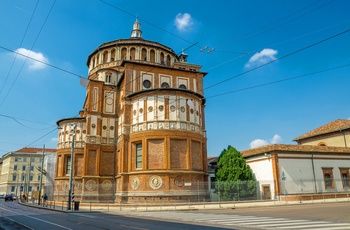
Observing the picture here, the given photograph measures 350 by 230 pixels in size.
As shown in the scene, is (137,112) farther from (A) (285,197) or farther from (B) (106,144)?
(A) (285,197)

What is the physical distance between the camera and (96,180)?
35.3 metres

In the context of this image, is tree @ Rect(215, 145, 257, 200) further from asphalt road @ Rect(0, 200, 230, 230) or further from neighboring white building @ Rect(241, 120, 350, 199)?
asphalt road @ Rect(0, 200, 230, 230)

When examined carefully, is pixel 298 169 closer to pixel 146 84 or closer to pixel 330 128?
pixel 330 128

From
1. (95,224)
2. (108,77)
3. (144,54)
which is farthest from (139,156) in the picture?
(144,54)

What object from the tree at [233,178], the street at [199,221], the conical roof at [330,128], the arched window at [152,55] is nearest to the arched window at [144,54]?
the arched window at [152,55]

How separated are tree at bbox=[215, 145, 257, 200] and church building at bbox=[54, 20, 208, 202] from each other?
208 centimetres

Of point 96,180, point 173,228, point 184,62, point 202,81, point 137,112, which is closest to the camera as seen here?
point 173,228

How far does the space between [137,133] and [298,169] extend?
18.7 meters

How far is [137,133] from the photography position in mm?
30703

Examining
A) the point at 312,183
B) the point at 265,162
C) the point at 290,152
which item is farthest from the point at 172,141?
the point at 312,183

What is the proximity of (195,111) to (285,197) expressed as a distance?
516 inches

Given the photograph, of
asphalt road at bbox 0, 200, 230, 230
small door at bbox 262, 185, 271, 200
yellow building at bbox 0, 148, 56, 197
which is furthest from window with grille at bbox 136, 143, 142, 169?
yellow building at bbox 0, 148, 56, 197

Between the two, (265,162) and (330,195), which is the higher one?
(265,162)

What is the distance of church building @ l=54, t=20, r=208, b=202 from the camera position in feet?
94.4
